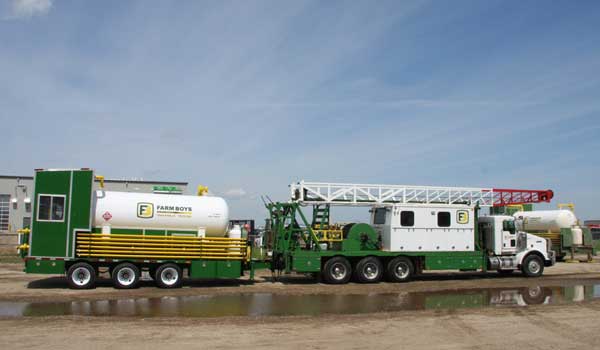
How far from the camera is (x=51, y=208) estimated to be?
1673 centimetres

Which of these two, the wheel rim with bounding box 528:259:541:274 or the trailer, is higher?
the trailer

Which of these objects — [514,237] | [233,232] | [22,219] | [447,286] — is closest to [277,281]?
[233,232]

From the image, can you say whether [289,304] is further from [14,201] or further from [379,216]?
[14,201]

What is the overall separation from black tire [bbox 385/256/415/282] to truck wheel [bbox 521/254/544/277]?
5.67m

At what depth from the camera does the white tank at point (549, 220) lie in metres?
32.0

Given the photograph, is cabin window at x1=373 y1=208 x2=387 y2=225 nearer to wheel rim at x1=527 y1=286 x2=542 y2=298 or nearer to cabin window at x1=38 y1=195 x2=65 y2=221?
wheel rim at x1=527 y1=286 x2=542 y2=298

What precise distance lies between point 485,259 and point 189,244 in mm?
11920

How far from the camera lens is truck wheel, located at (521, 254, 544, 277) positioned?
22.5 m

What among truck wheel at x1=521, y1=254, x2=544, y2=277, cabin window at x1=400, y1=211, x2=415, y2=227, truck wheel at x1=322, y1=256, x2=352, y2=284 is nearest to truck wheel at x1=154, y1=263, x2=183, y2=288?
truck wheel at x1=322, y1=256, x2=352, y2=284

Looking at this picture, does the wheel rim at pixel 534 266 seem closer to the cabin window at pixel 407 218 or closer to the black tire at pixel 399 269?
the black tire at pixel 399 269

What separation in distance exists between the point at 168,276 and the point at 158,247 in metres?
1.05

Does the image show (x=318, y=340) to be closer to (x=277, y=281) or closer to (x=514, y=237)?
(x=277, y=281)

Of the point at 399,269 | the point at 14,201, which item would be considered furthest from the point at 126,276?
the point at 14,201

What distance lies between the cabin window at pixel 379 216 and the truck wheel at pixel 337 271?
94.1 inches
